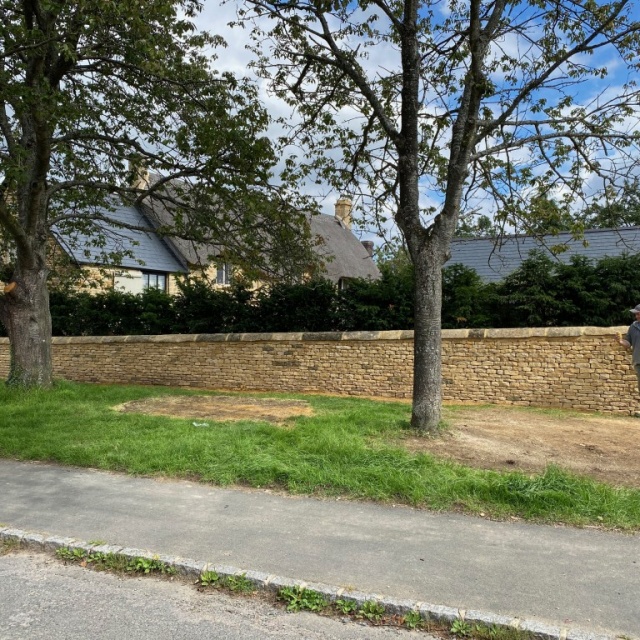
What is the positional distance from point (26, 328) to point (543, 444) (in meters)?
10.2

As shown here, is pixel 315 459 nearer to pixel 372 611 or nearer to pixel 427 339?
pixel 427 339

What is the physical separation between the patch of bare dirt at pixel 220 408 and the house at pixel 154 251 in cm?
331

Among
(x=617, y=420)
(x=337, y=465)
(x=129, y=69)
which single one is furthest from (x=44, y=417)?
(x=617, y=420)

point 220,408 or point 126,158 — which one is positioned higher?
point 126,158

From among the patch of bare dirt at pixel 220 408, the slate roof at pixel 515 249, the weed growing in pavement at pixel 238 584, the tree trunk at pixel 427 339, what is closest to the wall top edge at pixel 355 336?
the patch of bare dirt at pixel 220 408

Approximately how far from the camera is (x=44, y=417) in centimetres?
888

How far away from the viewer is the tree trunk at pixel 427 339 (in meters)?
7.86

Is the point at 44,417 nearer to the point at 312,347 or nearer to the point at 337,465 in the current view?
the point at 337,465

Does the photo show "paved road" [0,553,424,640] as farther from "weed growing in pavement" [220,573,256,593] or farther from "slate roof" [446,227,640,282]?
"slate roof" [446,227,640,282]

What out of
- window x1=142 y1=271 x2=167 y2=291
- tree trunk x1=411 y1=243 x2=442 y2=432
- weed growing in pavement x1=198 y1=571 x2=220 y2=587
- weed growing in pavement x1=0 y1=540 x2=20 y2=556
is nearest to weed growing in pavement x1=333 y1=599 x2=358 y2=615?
weed growing in pavement x1=198 y1=571 x2=220 y2=587

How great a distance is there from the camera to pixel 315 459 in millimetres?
6359

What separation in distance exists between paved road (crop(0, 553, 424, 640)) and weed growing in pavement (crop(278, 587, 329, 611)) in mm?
A: 64

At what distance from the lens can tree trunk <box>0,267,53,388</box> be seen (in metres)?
11.8

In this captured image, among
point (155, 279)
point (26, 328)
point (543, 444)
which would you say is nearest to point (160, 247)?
point (155, 279)
